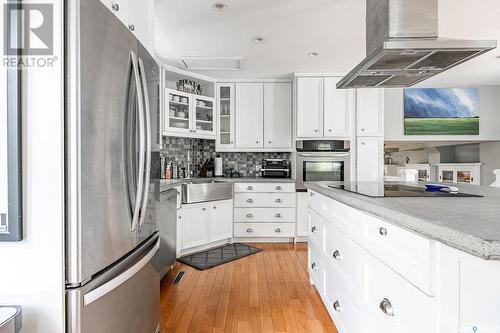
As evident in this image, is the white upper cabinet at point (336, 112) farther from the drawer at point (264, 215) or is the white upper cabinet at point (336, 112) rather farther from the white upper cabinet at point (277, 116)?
the drawer at point (264, 215)

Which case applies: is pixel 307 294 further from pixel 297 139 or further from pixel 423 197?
pixel 297 139

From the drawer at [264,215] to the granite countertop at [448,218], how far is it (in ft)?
8.65

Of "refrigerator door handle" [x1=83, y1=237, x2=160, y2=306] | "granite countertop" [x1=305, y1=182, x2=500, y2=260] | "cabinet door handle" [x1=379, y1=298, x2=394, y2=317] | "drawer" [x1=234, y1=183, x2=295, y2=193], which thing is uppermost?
"granite countertop" [x1=305, y1=182, x2=500, y2=260]

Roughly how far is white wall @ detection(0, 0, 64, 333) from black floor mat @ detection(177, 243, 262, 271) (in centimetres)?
219

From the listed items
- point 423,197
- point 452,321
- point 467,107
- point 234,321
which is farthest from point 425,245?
point 467,107

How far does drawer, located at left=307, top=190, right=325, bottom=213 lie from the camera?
2.27 m

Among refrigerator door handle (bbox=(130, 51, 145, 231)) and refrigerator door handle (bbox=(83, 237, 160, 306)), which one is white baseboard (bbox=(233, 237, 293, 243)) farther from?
refrigerator door handle (bbox=(130, 51, 145, 231))

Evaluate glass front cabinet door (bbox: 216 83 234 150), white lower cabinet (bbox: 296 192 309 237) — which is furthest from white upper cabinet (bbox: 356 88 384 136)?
glass front cabinet door (bbox: 216 83 234 150)

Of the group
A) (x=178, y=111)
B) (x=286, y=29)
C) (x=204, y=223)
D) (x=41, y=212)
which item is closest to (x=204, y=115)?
(x=178, y=111)

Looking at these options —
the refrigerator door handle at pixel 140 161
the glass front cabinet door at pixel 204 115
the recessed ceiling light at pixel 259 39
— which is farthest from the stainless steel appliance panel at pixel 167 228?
the recessed ceiling light at pixel 259 39

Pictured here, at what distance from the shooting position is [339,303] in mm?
1782

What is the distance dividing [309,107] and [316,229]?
2.31 m

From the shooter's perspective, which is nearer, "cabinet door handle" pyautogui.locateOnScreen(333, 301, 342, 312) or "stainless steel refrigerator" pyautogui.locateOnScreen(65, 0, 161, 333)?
"stainless steel refrigerator" pyautogui.locateOnScreen(65, 0, 161, 333)

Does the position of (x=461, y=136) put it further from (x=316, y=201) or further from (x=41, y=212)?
(x=41, y=212)
